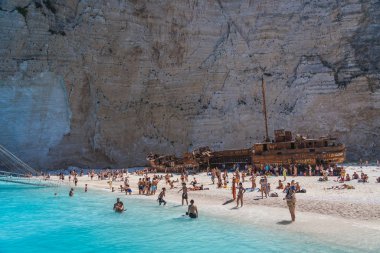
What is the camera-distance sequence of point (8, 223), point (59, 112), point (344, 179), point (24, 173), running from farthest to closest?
point (59, 112)
point (24, 173)
point (344, 179)
point (8, 223)

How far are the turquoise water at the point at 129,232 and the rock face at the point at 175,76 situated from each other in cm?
2171

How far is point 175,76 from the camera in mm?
48125

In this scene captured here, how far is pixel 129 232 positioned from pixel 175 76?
33.6m

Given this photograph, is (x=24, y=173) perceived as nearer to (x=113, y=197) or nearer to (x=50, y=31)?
(x=50, y=31)

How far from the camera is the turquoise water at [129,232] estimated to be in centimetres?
1333

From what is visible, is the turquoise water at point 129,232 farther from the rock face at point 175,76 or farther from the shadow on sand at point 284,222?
the rock face at point 175,76

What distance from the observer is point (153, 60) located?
48.2 metres

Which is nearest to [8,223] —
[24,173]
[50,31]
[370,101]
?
[24,173]

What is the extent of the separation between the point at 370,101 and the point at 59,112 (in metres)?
34.5

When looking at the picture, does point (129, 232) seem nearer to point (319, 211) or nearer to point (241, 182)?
point (319, 211)

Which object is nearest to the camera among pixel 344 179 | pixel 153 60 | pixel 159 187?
pixel 344 179

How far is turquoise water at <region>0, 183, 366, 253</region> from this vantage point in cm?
1333

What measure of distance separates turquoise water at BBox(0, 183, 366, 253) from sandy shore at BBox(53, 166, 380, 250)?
2.65 ft

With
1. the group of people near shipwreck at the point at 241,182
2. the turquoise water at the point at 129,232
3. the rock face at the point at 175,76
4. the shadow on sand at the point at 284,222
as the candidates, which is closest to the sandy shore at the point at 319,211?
the shadow on sand at the point at 284,222
